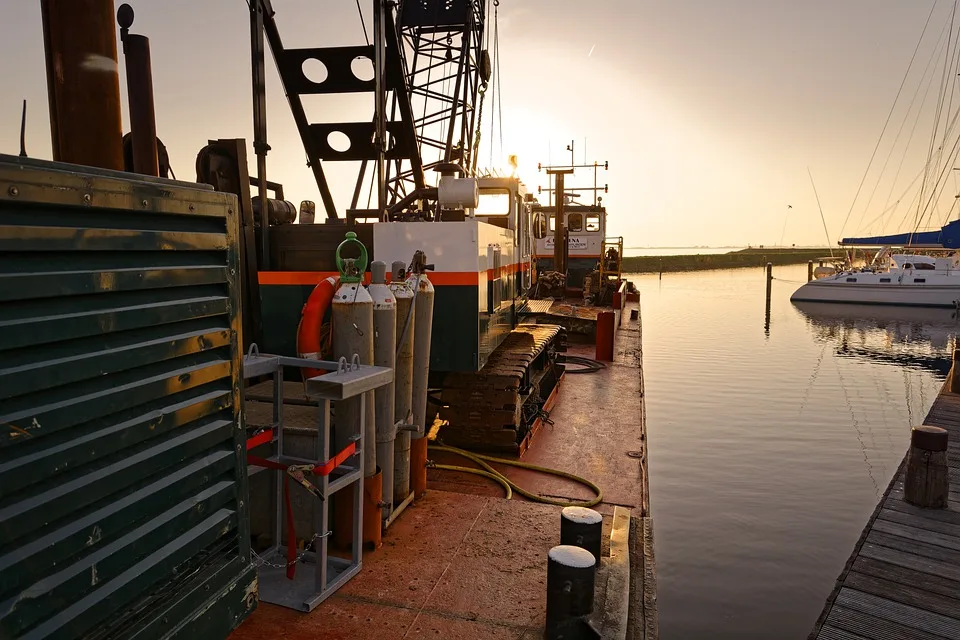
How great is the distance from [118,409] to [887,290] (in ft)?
143

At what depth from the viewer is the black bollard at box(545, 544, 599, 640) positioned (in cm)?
324

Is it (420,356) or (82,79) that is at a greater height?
(82,79)

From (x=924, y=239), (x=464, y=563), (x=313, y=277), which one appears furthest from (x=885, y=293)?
(x=464, y=563)

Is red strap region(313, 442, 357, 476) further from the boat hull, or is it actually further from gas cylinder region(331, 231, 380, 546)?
the boat hull

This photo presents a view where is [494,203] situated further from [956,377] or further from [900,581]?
[956,377]

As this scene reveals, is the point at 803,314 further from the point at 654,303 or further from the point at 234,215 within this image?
the point at 234,215

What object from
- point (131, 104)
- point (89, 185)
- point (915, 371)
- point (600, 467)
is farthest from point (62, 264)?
point (915, 371)

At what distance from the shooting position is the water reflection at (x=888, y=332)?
21.4m

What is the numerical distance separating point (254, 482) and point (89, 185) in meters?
2.92

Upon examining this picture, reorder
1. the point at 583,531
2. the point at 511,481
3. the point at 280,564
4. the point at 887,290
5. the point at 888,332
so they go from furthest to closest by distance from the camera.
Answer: the point at 887,290 < the point at 888,332 < the point at 511,481 < the point at 280,564 < the point at 583,531

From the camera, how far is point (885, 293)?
121 ft

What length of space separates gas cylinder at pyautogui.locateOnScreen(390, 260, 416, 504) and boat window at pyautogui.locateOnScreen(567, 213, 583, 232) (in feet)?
70.6

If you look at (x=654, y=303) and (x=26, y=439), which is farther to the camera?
(x=654, y=303)

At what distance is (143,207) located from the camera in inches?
81.0
